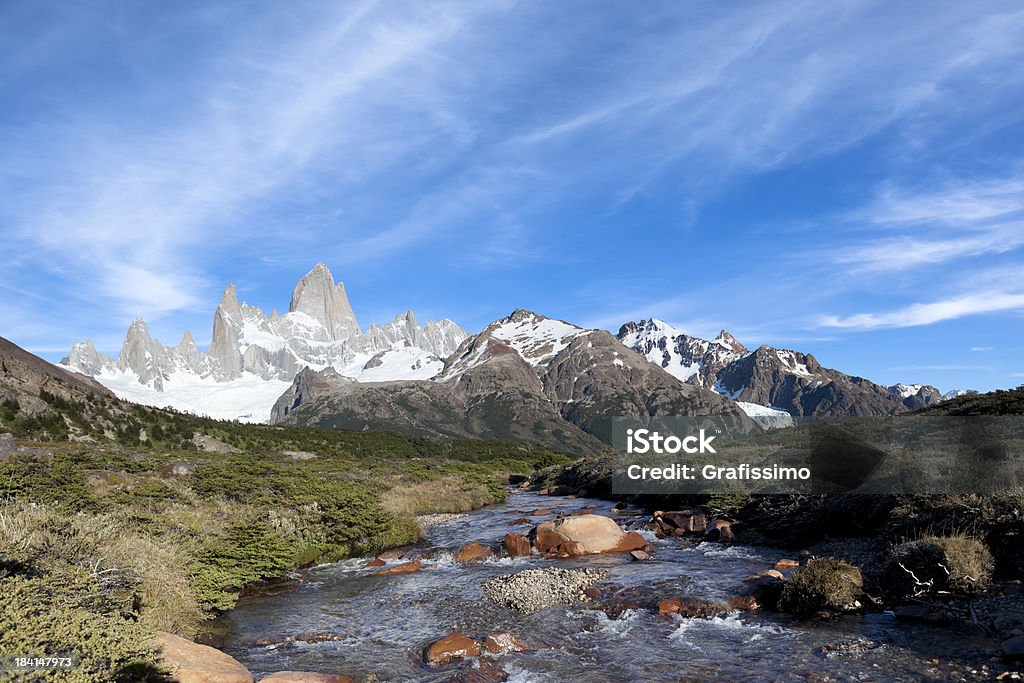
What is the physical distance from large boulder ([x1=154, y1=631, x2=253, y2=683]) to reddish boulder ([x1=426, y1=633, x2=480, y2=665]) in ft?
15.4

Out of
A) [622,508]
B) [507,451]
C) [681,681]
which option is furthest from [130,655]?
[507,451]

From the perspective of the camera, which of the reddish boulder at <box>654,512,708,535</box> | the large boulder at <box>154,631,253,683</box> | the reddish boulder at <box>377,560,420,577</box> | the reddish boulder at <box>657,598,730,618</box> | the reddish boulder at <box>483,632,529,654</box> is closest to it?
the large boulder at <box>154,631,253,683</box>

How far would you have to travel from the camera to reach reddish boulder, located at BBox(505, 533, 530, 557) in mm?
28830

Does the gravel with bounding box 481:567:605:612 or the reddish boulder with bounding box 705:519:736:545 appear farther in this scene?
the reddish boulder with bounding box 705:519:736:545

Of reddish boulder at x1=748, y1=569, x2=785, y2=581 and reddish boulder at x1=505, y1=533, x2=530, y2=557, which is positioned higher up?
reddish boulder at x1=748, y1=569, x2=785, y2=581

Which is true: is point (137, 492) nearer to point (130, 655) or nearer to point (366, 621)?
point (366, 621)

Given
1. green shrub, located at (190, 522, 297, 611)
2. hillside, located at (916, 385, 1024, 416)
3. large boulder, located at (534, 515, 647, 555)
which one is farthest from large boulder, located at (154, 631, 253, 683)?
hillside, located at (916, 385, 1024, 416)

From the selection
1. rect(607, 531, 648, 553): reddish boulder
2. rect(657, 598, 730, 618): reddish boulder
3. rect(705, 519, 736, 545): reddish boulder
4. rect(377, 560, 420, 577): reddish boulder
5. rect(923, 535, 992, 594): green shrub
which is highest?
rect(923, 535, 992, 594): green shrub

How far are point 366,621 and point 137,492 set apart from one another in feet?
45.9

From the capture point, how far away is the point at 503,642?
54.7 ft

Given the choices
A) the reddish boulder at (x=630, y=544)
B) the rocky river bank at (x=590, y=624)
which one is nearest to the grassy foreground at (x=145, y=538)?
the rocky river bank at (x=590, y=624)

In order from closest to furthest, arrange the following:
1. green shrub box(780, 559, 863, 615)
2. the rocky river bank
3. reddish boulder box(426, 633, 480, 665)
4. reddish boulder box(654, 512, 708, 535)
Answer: the rocky river bank → reddish boulder box(426, 633, 480, 665) → green shrub box(780, 559, 863, 615) → reddish boulder box(654, 512, 708, 535)

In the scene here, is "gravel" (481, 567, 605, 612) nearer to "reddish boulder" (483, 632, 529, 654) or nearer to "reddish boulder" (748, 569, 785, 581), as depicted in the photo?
"reddish boulder" (483, 632, 529, 654)

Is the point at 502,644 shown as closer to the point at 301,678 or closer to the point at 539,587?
the point at 539,587
